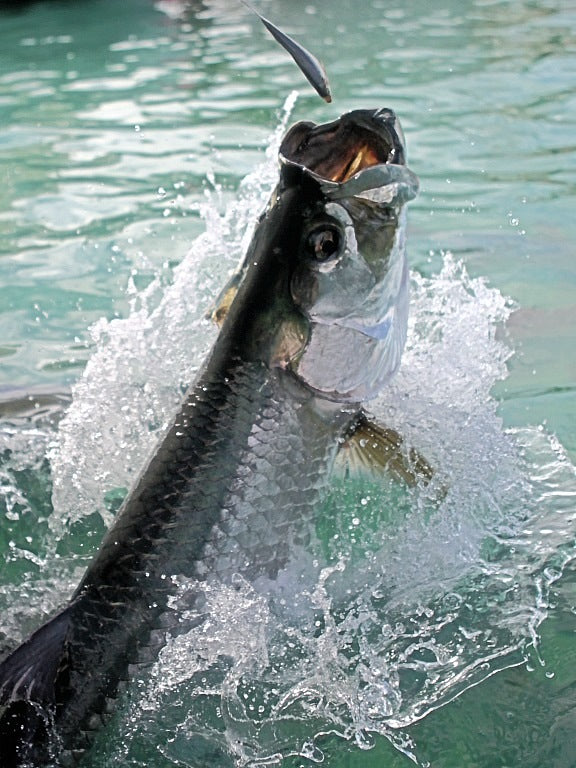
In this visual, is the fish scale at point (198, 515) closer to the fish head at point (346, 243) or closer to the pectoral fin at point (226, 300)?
the fish head at point (346, 243)

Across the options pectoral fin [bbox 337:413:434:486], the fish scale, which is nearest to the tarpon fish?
the fish scale

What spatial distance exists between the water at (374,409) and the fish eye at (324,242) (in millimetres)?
711

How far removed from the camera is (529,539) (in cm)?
313

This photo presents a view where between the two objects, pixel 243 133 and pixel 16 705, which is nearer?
pixel 16 705

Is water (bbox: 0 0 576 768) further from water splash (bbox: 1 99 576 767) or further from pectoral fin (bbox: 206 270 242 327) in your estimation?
pectoral fin (bbox: 206 270 242 327)

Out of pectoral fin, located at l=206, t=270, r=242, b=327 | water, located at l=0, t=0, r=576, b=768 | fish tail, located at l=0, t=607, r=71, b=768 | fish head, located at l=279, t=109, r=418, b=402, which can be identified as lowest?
water, located at l=0, t=0, r=576, b=768

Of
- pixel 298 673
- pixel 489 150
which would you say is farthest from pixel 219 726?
pixel 489 150

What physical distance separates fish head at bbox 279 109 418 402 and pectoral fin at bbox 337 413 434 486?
0.57ft

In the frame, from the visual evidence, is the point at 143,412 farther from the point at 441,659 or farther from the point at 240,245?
the point at 441,659

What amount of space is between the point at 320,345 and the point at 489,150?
5.02 metres

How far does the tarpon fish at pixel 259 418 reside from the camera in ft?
7.39

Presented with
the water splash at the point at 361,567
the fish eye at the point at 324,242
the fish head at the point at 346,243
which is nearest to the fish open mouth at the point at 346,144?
the fish head at the point at 346,243

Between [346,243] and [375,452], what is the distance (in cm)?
57

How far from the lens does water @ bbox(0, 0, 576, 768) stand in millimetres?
2572
